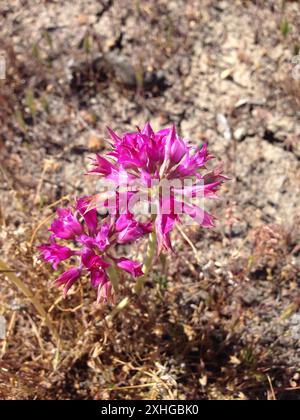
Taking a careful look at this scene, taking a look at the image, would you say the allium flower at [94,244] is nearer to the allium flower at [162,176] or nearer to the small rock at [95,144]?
the allium flower at [162,176]

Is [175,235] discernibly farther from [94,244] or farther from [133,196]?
[133,196]

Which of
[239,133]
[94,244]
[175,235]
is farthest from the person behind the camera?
[239,133]

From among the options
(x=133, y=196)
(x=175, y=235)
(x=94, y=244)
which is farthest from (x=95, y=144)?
(x=133, y=196)

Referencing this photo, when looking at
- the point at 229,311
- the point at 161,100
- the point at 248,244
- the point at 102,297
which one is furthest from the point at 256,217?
the point at 102,297

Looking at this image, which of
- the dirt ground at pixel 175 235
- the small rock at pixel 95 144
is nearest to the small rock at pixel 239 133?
the dirt ground at pixel 175 235

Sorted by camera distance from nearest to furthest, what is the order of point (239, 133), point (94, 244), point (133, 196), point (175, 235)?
point (133, 196), point (94, 244), point (175, 235), point (239, 133)

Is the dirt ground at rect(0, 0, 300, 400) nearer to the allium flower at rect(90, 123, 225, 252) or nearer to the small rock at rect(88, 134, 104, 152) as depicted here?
the small rock at rect(88, 134, 104, 152)

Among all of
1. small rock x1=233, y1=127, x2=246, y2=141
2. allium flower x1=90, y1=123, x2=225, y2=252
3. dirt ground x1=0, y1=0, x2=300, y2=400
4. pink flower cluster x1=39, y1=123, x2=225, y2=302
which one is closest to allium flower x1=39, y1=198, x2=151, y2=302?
pink flower cluster x1=39, y1=123, x2=225, y2=302
